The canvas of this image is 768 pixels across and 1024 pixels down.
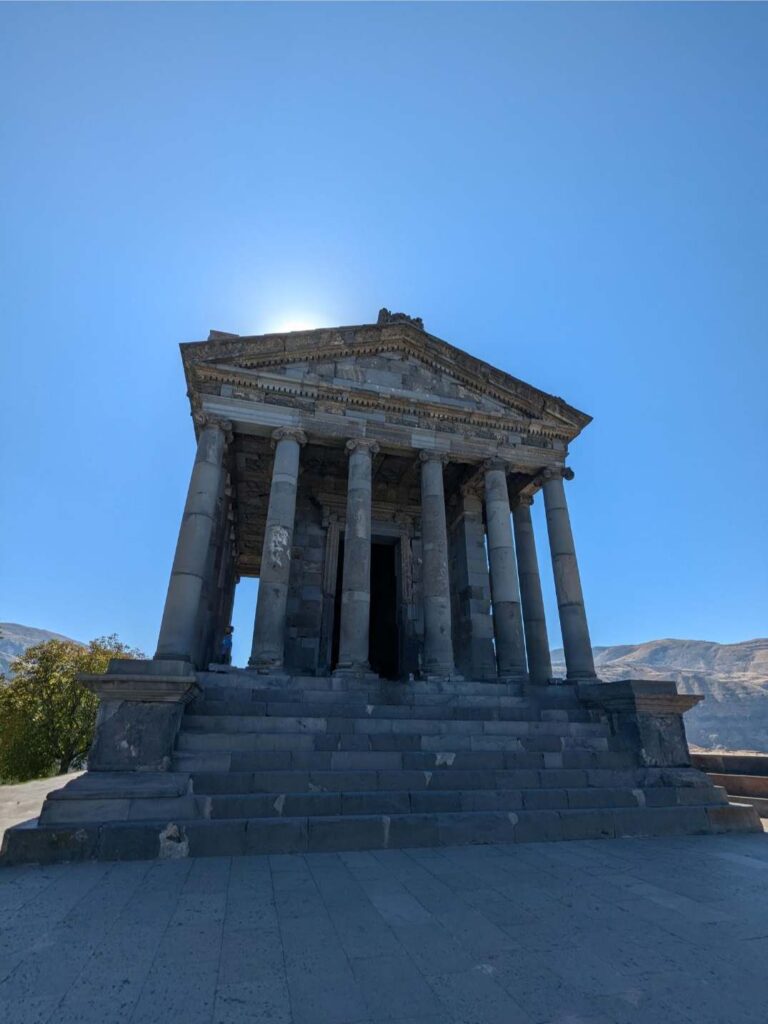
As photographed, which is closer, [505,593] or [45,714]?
[505,593]

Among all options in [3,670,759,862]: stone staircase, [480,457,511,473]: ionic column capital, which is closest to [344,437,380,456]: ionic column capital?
[480,457,511,473]: ionic column capital

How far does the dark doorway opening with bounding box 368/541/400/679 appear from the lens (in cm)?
1959

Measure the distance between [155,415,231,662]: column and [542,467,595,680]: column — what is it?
9358 millimetres

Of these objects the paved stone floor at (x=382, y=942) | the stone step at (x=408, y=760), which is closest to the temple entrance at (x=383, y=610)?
the stone step at (x=408, y=760)

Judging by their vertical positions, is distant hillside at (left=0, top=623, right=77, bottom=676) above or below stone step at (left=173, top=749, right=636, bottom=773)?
above

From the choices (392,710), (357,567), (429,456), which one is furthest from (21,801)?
(429,456)

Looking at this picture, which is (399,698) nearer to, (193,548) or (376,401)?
(193,548)

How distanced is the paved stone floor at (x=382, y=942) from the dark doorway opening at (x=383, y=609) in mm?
13974

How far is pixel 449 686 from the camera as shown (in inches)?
445

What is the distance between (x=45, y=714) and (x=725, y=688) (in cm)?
9102

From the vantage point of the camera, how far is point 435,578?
516 inches

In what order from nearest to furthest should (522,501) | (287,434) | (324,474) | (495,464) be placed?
1. (287,434)
2. (495,464)
3. (522,501)
4. (324,474)

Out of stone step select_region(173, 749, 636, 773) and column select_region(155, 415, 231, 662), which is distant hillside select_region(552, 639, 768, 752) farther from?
column select_region(155, 415, 231, 662)

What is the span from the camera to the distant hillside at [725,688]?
70.6 meters
